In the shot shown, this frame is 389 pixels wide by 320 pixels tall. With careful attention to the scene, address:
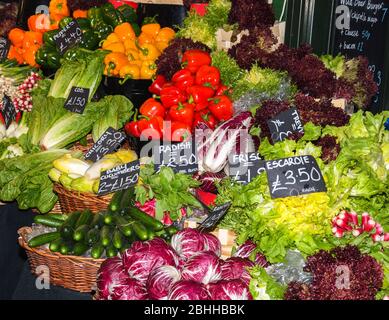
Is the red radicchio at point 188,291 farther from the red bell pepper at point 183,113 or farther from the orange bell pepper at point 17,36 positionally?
the orange bell pepper at point 17,36

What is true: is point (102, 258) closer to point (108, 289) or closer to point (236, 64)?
point (108, 289)

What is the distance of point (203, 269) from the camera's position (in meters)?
2.29

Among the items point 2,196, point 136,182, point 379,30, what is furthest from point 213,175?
point 379,30

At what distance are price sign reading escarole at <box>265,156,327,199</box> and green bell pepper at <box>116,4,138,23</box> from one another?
8.59 feet

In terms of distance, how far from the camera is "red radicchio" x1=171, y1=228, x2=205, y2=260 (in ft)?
8.16

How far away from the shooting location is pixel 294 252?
226cm

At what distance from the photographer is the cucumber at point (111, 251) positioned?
8.50 ft

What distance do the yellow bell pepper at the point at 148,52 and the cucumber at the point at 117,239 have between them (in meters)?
1.63

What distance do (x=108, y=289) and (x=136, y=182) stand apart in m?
0.64

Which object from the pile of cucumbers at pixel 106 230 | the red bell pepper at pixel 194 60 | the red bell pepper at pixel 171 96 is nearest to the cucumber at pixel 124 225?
the pile of cucumbers at pixel 106 230

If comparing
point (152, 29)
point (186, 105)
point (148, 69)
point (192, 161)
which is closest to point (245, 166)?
point (192, 161)

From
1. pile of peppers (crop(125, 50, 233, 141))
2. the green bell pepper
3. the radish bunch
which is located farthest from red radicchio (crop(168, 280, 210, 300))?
the green bell pepper

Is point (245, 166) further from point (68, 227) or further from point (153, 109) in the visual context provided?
point (68, 227)

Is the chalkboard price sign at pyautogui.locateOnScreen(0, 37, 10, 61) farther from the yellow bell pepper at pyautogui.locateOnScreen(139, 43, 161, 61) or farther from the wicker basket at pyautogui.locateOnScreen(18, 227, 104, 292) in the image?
the wicker basket at pyautogui.locateOnScreen(18, 227, 104, 292)
